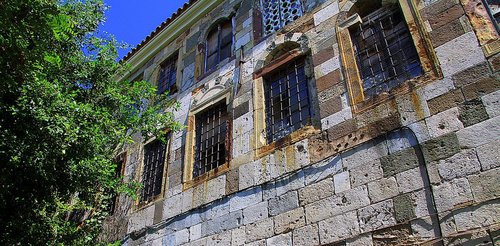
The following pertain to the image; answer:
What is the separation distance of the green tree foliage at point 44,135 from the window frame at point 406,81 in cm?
383

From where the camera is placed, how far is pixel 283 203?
6070mm

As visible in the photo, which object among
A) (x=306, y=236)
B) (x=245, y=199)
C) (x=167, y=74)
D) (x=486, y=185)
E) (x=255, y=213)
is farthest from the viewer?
(x=167, y=74)

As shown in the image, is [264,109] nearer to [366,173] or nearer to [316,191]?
[316,191]

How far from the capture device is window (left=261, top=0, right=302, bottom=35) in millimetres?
8195

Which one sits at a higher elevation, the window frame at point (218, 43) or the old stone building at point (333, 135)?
the window frame at point (218, 43)

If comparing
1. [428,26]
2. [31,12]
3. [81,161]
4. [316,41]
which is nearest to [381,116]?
[428,26]

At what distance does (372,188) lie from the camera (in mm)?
5273

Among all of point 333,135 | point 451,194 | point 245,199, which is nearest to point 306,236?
point 245,199

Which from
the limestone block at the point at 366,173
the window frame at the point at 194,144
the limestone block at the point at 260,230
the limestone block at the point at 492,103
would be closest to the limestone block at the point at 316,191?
the limestone block at the point at 366,173

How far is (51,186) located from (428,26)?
5978mm

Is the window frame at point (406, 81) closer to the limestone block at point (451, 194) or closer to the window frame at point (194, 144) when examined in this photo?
the limestone block at point (451, 194)

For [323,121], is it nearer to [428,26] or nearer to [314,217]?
[314,217]

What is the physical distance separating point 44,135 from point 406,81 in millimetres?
5041

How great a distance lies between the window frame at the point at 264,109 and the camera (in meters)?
6.52
